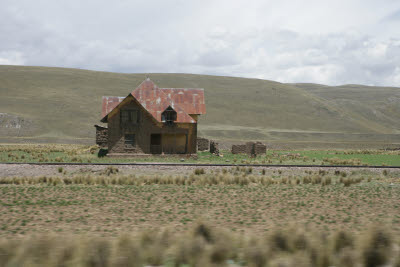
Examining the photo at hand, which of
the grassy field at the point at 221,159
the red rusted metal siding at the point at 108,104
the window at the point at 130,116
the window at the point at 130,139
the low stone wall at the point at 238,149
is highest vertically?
the red rusted metal siding at the point at 108,104

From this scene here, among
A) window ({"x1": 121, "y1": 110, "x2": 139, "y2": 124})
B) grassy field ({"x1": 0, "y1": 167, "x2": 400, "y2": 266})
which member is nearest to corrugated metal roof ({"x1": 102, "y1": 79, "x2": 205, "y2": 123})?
window ({"x1": 121, "y1": 110, "x2": 139, "y2": 124})

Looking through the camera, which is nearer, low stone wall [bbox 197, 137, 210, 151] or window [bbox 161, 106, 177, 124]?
window [bbox 161, 106, 177, 124]

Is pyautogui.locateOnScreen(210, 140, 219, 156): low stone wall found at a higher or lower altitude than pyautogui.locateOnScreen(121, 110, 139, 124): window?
lower

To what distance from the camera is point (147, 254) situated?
734 centimetres

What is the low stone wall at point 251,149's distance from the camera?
4522 cm

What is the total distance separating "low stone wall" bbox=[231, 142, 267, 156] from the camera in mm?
45219

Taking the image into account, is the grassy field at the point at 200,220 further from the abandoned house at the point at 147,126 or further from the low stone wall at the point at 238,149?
the low stone wall at the point at 238,149

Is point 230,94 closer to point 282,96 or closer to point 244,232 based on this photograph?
point 282,96

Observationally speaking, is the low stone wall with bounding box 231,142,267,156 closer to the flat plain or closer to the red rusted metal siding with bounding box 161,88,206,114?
the red rusted metal siding with bounding box 161,88,206,114

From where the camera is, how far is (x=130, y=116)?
40062 mm

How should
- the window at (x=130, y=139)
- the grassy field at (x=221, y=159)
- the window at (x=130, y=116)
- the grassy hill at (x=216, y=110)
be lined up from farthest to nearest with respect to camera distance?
1. the grassy hill at (x=216, y=110)
2. the window at (x=130, y=116)
3. the window at (x=130, y=139)
4. the grassy field at (x=221, y=159)

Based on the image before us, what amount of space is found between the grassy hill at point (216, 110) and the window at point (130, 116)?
4369cm

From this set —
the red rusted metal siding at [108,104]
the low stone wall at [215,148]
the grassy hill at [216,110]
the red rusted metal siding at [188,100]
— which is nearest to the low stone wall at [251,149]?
the low stone wall at [215,148]

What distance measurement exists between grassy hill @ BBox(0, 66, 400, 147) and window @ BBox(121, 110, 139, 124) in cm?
4369
